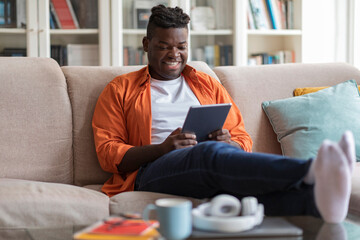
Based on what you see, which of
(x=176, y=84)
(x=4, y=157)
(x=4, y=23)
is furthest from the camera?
(x=4, y=23)

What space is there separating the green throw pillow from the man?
191 mm

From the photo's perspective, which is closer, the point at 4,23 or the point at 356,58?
the point at 4,23

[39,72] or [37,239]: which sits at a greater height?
[39,72]

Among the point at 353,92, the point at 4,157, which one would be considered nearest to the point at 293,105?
the point at 353,92

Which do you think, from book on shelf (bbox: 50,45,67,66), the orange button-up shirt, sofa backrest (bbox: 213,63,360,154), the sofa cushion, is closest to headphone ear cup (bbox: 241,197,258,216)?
the sofa cushion

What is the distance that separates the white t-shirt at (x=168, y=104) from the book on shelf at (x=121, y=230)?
843mm

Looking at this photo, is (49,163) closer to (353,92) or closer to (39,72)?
(39,72)

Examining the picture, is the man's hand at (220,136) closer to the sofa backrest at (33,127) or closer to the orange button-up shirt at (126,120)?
the orange button-up shirt at (126,120)

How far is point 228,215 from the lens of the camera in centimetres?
109

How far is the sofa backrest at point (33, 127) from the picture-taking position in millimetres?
1905

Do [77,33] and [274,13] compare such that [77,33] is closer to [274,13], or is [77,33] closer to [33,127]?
[274,13]

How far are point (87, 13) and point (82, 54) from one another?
27 cm

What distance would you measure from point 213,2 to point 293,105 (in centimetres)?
158

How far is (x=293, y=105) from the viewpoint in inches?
82.4
